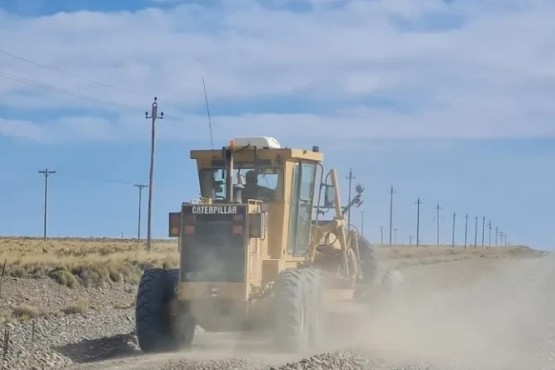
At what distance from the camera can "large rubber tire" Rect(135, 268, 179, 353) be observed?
17594 mm

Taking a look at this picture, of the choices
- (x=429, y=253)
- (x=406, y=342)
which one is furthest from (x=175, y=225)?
(x=429, y=253)

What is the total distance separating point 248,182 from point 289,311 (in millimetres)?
2876

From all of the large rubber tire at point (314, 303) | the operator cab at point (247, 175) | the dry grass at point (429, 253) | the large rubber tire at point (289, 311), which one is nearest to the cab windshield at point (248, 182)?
the operator cab at point (247, 175)

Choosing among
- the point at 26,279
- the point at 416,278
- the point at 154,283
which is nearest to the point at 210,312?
the point at 154,283

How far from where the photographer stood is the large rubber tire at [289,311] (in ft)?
54.7

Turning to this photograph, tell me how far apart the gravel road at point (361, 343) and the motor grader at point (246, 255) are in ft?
1.93

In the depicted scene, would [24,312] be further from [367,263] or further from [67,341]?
[367,263]

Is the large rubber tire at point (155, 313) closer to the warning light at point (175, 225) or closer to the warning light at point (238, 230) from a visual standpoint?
the warning light at point (175, 225)

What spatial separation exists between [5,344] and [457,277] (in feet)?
112

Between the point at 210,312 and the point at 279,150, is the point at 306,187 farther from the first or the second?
the point at 210,312

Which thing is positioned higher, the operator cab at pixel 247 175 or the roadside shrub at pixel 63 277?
the operator cab at pixel 247 175

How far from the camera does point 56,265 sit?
141 feet

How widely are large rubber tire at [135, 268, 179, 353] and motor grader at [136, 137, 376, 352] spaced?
2 cm

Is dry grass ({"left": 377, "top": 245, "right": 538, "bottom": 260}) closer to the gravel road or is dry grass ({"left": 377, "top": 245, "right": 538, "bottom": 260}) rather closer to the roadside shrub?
the roadside shrub
